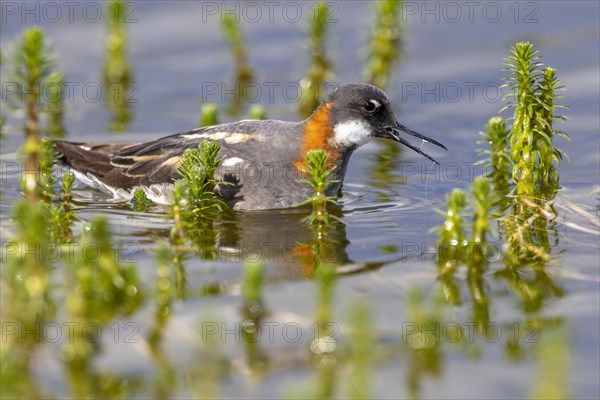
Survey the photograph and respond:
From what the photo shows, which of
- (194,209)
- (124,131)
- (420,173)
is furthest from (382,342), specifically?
(124,131)

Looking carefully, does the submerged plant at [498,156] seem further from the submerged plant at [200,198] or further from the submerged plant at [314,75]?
the submerged plant at [314,75]

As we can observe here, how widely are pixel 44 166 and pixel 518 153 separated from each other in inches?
146

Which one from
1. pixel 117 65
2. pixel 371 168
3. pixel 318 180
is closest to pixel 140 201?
pixel 318 180

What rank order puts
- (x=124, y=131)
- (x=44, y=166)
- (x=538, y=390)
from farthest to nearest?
(x=124, y=131) → (x=44, y=166) → (x=538, y=390)

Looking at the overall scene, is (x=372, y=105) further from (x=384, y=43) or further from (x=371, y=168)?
(x=384, y=43)

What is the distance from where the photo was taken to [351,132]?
923cm

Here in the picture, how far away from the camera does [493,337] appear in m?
5.89

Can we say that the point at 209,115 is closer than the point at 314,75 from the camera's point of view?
Yes

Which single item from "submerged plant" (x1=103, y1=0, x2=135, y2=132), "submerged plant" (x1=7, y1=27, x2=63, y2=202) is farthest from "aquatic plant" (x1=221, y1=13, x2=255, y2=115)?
"submerged plant" (x1=7, y1=27, x2=63, y2=202)

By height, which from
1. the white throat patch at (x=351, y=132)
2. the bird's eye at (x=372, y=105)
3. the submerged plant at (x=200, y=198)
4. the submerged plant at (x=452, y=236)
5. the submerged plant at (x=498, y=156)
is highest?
the bird's eye at (x=372, y=105)

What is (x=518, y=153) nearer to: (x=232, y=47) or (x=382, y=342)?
(x=382, y=342)

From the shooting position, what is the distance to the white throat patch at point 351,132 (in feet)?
30.2

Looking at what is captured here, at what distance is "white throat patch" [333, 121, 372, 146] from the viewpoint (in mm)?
9203

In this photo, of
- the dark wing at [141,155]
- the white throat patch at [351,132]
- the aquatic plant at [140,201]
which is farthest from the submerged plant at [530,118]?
the aquatic plant at [140,201]
